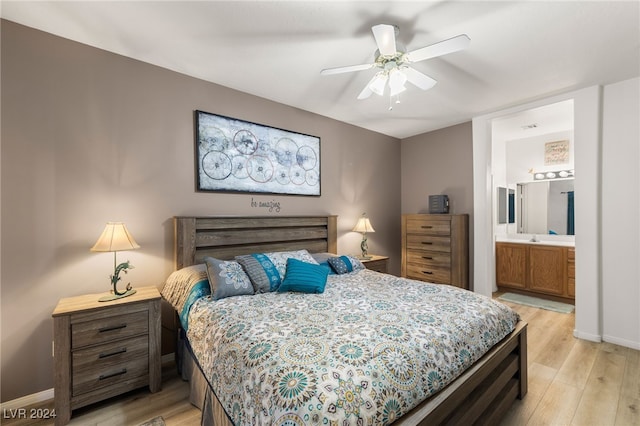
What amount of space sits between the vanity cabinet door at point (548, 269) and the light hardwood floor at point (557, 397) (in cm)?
142

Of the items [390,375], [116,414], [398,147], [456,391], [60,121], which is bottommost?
[116,414]

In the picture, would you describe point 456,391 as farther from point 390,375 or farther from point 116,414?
point 116,414

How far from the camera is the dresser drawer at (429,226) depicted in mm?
3811

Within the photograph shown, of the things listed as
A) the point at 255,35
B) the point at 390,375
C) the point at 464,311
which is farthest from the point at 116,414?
the point at 255,35

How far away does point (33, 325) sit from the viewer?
6.47ft

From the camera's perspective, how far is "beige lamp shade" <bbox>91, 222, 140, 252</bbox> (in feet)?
6.39

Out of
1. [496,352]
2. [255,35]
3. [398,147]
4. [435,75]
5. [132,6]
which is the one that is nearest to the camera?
[496,352]

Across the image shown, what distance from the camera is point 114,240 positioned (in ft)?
6.48

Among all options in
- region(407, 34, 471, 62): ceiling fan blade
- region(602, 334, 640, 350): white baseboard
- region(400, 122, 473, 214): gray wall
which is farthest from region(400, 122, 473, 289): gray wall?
region(407, 34, 471, 62): ceiling fan blade

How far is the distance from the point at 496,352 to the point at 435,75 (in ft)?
7.70

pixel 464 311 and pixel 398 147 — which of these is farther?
pixel 398 147

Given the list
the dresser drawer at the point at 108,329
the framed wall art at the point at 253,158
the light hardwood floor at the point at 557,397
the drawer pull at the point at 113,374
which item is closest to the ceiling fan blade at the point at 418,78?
the framed wall art at the point at 253,158

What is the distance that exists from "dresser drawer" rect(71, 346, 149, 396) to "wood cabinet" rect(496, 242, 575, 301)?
4968 millimetres

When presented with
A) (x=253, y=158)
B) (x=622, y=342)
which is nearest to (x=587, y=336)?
(x=622, y=342)
